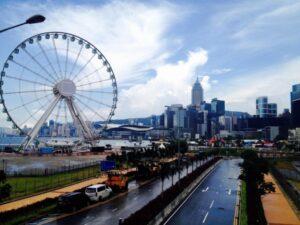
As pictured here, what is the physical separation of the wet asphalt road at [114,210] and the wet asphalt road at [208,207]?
4.40 m

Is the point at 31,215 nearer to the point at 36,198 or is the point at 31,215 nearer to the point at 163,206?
the point at 36,198

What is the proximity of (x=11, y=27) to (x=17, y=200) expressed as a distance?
106 ft

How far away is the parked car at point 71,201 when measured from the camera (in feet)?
126

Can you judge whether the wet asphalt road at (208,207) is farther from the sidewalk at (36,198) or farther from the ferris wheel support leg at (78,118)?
the ferris wheel support leg at (78,118)

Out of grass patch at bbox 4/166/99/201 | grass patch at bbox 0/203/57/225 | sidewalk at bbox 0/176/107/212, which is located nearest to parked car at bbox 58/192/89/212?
grass patch at bbox 0/203/57/225

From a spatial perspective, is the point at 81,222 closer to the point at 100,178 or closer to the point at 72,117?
the point at 100,178

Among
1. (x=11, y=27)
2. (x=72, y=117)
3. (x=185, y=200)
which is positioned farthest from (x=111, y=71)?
(x=11, y=27)

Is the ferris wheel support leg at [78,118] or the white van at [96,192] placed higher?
the ferris wheel support leg at [78,118]

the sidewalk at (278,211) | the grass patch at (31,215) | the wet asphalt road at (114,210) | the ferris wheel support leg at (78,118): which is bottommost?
the sidewalk at (278,211)

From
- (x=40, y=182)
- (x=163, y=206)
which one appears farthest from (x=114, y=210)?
(x=40, y=182)

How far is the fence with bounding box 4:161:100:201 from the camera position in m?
50.1

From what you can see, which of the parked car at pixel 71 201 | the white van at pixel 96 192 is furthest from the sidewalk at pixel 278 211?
the parked car at pixel 71 201

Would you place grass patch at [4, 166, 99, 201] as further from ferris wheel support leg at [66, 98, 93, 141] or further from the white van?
ferris wheel support leg at [66, 98, 93, 141]

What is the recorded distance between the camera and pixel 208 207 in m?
44.5
